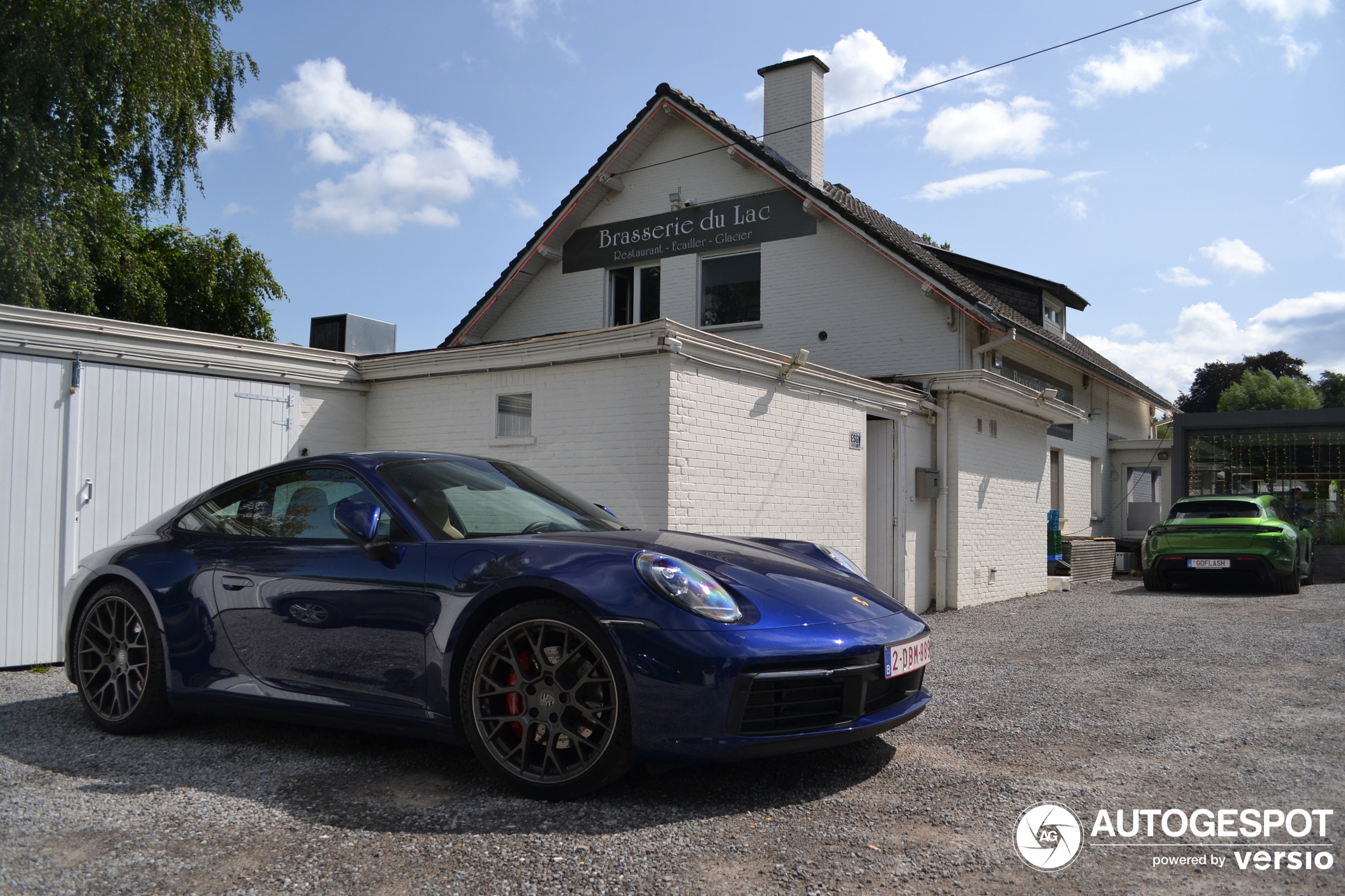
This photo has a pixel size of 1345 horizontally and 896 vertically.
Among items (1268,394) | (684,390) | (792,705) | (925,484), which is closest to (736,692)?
(792,705)

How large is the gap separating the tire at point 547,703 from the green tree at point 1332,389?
6017 cm

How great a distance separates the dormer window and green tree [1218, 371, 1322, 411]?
35.7 m

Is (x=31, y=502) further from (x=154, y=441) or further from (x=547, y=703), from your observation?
(x=547, y=703)

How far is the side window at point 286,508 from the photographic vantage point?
13.9 ft

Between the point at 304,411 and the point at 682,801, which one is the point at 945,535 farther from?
the point at 682,801

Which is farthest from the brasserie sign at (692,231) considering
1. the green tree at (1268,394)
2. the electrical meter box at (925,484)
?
the green tree at (1268,394)

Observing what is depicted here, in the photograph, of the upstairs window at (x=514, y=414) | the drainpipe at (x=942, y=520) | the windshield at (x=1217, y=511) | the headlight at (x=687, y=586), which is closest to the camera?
the headlight at (x=687, y=586)

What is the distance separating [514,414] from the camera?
9.06 metres

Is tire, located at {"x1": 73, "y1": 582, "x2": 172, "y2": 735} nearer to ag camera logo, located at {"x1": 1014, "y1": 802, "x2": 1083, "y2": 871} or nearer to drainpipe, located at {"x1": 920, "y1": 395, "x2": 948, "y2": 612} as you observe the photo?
ag camera logo, located at {"x1": 1014, "y1": 802, "x2": 1083, "y2": 871}

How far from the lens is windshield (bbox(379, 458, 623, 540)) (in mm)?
4074

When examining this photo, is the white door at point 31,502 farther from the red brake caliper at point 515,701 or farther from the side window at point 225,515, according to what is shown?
the red brake caliper at point 515,701

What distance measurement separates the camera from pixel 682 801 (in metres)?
3.47

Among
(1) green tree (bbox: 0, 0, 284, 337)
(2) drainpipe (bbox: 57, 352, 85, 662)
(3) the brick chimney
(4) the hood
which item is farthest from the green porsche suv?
(1) green tree (bbox: 0, 0, 284, 337)

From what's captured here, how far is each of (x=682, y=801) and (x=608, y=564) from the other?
90 cm
